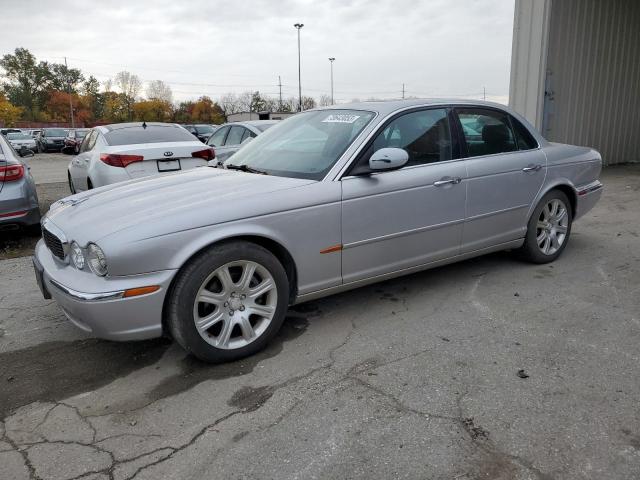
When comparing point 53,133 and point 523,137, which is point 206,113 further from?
point 523,137

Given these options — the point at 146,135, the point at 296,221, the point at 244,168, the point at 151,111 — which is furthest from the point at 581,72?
the point at 151,111

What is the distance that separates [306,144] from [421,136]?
893 mm

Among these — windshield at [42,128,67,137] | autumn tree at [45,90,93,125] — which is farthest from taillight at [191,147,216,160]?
autumn tree at [45,90,93,125]

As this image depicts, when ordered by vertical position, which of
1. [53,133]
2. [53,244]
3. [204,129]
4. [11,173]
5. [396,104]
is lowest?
[53,244]

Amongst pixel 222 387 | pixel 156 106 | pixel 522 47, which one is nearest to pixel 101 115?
pixel 156 106

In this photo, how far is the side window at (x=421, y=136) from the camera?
385 cm

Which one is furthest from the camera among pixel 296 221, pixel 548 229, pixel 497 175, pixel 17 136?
pixel 17 136

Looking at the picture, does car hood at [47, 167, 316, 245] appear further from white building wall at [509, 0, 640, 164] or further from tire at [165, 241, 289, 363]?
white building wall at [509, 0, 640, 164]

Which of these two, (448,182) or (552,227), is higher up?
(448,182)

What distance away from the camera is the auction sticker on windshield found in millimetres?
3971

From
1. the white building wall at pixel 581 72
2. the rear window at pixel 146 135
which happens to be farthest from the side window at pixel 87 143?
the white building wall at pixel 581 72

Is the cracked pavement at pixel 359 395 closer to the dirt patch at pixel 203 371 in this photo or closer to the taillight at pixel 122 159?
the dirt patch at pixel 203 371

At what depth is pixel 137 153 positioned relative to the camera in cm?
682

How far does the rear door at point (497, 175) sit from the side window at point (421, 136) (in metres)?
0.19
